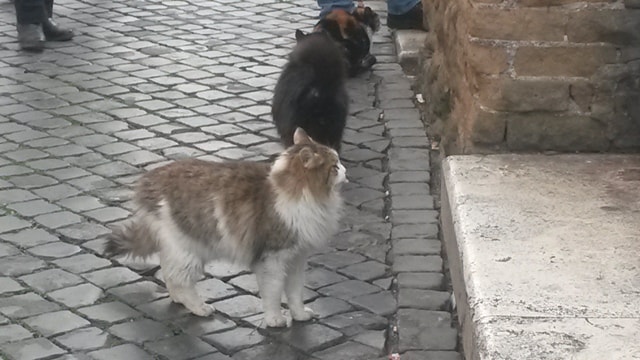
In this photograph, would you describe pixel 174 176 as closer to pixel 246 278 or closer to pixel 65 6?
pixel 246 278

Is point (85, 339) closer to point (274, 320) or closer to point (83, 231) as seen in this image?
point (274, 320)

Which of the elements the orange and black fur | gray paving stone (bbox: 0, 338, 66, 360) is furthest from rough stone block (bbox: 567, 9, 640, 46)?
the orange and black fur

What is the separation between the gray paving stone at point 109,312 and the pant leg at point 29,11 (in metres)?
4.60

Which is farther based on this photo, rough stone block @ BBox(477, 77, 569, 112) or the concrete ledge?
rough stone block @ BBox(477, 77, 569, 112)

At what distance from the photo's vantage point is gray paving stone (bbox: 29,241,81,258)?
189 inches

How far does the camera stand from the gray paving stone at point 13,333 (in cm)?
404

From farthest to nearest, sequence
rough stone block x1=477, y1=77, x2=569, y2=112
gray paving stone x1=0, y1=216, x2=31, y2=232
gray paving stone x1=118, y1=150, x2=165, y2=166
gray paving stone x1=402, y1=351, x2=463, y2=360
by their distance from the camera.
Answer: gray paving stone x1=118, y1=150, x2=165, y2=166, gray paving stone x1=0, y1=216, x2=31, y2=232, rough stone block x1=477, y1=77, x2=569, y2=112, gray paving stone x1=402, y1=351, x2=463, y2=360

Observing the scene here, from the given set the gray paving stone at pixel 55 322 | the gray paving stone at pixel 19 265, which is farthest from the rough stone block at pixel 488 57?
the gray paving stone at pixel 19 265

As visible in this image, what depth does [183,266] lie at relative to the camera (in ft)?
13.8

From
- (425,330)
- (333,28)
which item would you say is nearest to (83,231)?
(425,330)

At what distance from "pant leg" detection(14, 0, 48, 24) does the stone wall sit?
457 cm

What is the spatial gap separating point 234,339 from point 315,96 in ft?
6.33

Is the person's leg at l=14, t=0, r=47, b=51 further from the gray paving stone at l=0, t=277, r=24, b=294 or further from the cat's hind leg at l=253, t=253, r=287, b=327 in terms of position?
the cat's hind leg at l=253, t=253, r=287, b=327

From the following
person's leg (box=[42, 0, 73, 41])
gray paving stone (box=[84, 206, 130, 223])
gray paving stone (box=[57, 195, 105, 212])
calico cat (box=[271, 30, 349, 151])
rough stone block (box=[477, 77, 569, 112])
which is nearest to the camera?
rough stone block (box=[477, 77, 569, 112])
